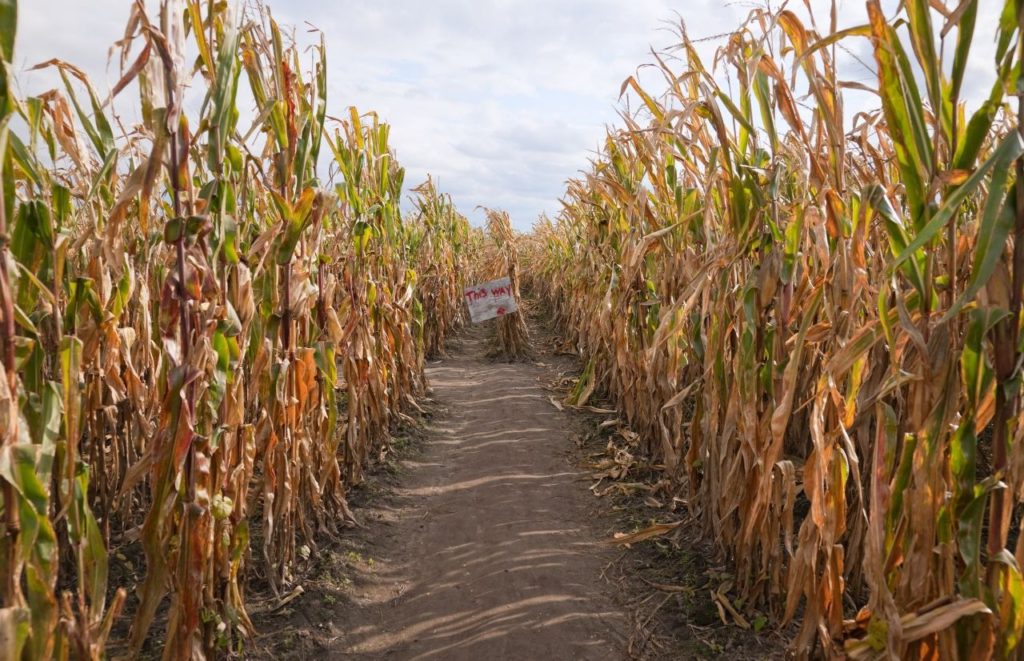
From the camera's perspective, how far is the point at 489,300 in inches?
264

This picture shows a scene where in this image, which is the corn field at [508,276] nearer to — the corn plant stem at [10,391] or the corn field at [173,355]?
the corn field at [173,355]

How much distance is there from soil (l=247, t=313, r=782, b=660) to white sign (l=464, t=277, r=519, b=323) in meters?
2.42

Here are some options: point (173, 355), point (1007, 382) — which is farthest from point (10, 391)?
point (1007, 382)

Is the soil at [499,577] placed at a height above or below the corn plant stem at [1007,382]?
below

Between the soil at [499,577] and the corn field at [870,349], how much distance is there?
0.33 m

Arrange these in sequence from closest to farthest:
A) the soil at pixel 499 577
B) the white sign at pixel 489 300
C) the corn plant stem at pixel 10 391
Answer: the corn plant stem at pixel 10 391
the soil at pixel 499 577
the white sign at pixel 489 300

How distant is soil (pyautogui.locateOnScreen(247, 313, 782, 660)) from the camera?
243cm

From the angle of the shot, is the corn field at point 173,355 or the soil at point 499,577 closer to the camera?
the corn field at point 173,355

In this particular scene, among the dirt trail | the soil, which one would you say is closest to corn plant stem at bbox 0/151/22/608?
the soil

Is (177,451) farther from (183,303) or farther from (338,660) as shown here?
(338,660)

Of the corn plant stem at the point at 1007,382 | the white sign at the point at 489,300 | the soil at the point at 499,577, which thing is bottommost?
the soil at the point at 499,577

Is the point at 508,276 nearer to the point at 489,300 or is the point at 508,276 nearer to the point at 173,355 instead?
the point at 489,300

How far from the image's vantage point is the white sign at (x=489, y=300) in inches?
263

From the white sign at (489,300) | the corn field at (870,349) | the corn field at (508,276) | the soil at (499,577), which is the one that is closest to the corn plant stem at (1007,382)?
the corn field at (870,349)
